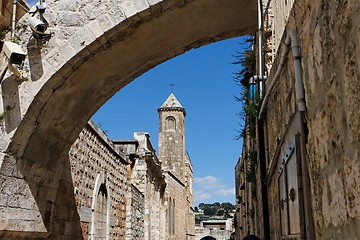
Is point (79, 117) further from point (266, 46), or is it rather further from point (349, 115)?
point (349, 115)

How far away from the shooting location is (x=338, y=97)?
181 cm

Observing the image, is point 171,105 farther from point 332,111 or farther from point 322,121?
point 332,111

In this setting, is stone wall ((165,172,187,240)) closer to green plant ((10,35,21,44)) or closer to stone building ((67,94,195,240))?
stone building ((67,94,195,240))

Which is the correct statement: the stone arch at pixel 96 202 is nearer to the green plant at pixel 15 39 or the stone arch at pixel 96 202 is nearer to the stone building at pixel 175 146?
the green plant at pixel 15 39

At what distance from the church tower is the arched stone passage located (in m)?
33.4

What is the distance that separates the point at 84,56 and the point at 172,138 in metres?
35.5

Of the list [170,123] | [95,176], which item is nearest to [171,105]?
[170,123]

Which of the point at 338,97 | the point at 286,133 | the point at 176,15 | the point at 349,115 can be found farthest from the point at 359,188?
the point at 176,15

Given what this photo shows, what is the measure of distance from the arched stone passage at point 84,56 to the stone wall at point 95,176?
1.51 meters

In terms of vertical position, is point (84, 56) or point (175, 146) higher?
point (175, 146)

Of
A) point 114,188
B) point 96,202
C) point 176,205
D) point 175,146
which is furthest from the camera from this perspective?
point 175,146

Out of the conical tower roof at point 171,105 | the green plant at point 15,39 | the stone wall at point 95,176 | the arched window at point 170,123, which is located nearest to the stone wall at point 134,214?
the stone wall at point 95,176

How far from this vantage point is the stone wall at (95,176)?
26.9ft

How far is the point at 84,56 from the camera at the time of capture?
5.39 meters
